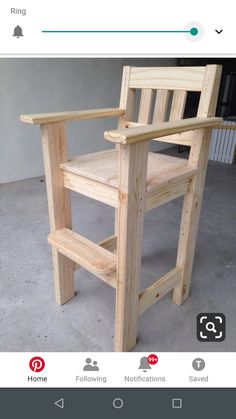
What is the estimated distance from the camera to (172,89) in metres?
0.99

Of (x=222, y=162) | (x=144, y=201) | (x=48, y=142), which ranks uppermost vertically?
(x=48, y=142)

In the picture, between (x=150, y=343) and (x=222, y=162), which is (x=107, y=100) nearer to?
(x=222, y=162)

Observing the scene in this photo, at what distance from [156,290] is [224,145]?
9.06 feet

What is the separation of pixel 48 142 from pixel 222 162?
284cm

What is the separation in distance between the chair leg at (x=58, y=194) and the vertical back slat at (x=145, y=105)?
1.15ft

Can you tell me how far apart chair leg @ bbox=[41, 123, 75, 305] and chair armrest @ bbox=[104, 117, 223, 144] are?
1.12 ft

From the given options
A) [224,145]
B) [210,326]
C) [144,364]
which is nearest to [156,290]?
[210,326]

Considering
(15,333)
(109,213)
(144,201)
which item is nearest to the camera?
(144,201)

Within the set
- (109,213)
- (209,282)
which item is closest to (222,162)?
(109,213)

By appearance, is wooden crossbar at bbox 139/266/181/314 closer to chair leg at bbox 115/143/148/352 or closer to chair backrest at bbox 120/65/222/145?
chair leg at bbox 115/143/148/352

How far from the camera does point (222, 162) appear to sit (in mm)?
3350

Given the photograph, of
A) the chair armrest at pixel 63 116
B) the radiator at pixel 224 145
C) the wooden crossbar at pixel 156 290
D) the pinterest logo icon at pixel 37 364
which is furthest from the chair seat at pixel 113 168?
the radiator at pixel 224 145

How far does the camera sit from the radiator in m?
3.27

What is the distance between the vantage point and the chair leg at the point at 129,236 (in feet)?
2.30
